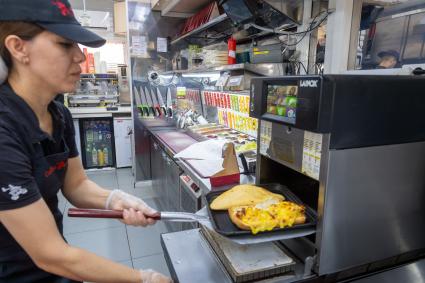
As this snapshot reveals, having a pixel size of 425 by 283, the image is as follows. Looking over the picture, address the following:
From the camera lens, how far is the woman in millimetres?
814

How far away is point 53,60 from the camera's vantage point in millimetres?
873

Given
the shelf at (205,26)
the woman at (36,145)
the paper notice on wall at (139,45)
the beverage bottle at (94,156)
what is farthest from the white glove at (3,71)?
the beverage bottle at (94,156)

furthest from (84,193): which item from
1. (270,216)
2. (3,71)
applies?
(270,216)

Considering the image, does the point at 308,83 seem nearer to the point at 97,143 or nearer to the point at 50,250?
the point at 50,250

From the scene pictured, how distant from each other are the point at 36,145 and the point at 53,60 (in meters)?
0.30

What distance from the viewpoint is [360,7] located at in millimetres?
1562

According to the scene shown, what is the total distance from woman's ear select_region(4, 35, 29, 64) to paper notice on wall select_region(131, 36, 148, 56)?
3189mm

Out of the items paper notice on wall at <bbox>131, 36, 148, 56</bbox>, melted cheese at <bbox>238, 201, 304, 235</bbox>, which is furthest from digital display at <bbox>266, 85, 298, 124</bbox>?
paper notice on wall at <bbox>131, 36, 148, 56</bbox>

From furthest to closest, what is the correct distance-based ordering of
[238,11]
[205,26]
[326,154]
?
[205,26] < [238,11] < [326,154]

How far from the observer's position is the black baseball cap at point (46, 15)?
81 centimetres

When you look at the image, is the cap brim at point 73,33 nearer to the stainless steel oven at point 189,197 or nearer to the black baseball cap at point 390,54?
the stainless steel oven at point 189,197

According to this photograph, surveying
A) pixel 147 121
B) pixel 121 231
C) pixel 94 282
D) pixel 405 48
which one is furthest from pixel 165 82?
pixel 94 282

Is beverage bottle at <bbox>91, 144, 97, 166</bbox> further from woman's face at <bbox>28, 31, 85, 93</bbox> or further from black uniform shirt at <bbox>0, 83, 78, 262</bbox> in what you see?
woman's face at <bbox>28, 31, 85, 93</bbox>

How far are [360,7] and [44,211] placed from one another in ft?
5.74
